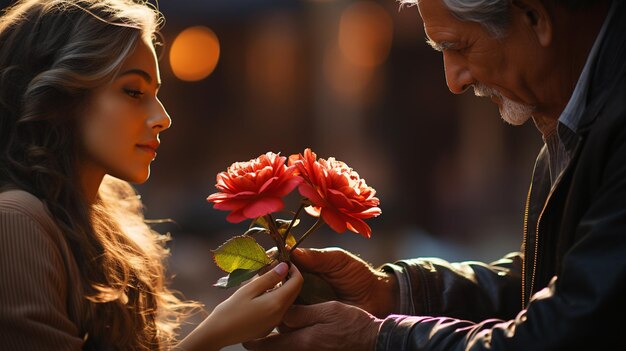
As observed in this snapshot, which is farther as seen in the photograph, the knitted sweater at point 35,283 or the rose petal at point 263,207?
the rose petal at point 263,207

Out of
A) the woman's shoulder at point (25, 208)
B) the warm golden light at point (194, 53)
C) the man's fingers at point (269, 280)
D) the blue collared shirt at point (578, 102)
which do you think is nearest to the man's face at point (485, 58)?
the blue collared shirt at point (578, 102)

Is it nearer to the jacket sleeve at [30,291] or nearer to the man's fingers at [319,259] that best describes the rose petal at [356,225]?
the man's fingers at [319,259]

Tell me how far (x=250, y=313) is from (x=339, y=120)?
903 centimetres

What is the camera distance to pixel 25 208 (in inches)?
82.9

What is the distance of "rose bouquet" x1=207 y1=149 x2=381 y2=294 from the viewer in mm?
2117

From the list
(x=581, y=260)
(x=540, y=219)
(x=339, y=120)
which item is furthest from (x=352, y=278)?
(x=339, y=120)

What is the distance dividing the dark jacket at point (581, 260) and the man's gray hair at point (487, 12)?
0.29 m

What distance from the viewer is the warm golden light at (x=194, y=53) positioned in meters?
11.2

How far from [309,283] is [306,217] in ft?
26.7

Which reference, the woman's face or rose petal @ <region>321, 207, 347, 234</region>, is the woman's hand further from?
the woman's face

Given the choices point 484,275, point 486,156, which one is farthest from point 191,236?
point 484,275

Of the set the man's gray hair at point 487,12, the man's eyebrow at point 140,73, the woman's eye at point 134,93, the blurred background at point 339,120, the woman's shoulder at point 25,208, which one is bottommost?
the blurred background at point 339,120

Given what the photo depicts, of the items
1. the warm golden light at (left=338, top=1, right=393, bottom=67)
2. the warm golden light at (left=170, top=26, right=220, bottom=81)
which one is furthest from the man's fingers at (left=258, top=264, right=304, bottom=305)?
the warm golden light at (left=170, top=26, right=220, bottom=81)

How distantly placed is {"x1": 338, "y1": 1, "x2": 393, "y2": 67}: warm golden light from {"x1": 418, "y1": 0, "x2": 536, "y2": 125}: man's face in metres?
8.63
